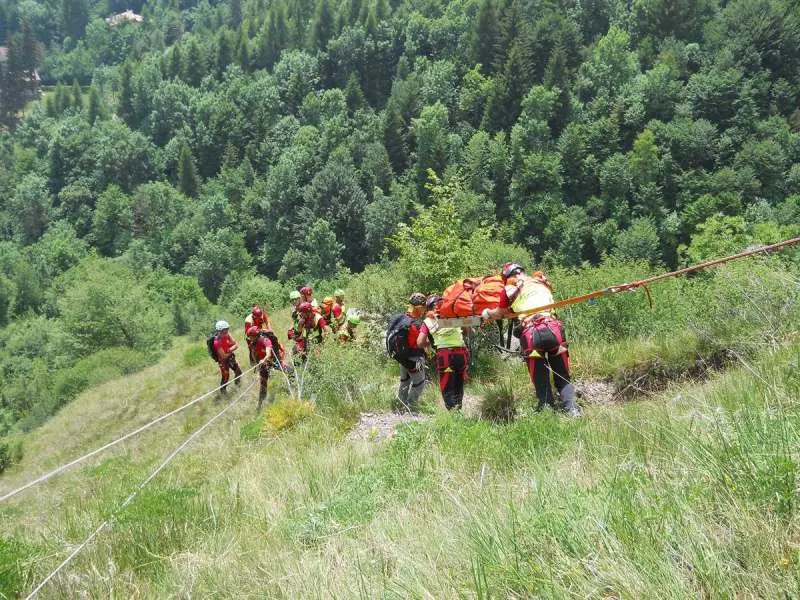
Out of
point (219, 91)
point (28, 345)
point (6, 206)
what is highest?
point (219, 91)

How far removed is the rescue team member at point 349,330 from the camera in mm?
10495

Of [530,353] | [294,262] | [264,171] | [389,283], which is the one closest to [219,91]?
[264,171]

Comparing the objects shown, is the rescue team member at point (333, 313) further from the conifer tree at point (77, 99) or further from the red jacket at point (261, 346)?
the conifer tree at point (77, 99)

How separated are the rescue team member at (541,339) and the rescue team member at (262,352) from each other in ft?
18.4

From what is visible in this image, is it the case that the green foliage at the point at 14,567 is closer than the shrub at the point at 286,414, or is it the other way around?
the green foliage at the point at 14,567

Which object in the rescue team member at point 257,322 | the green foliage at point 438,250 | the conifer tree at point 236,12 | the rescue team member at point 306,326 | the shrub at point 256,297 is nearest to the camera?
the green foliage at point 438,250

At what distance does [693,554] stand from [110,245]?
105382 millimetres

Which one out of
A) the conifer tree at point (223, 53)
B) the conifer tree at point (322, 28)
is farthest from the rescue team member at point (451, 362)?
the conifer tree at point (223, 53)

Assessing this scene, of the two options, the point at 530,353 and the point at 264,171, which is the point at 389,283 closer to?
the point at 530,353

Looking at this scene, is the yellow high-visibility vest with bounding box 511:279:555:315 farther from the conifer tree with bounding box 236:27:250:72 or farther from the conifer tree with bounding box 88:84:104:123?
the conifer tree with bounding box 236:27:250:72

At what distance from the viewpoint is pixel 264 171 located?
335 ft

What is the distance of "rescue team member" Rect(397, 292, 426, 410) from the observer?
25.2ft

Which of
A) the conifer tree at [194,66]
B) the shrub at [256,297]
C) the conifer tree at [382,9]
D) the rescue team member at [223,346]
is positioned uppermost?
the conifer tree at [382,9]

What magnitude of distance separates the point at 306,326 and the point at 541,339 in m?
6.46
